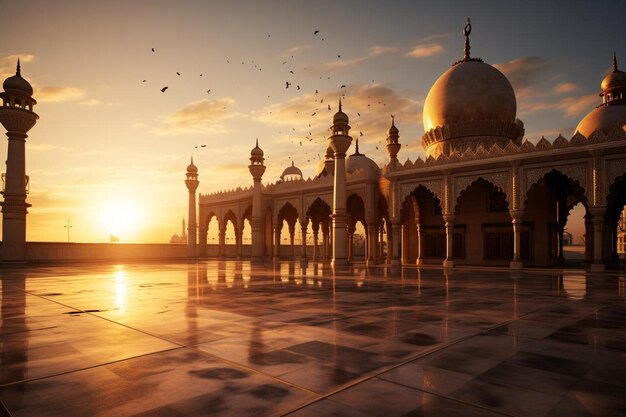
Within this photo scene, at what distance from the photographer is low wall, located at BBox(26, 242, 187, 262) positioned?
29000mm

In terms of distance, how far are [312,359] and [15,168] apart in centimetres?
2713

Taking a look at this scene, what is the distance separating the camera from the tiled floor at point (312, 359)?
306 cm

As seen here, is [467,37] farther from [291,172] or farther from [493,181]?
[291,172]

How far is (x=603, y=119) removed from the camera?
28.1m

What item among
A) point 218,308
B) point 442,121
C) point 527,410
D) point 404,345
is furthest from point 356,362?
point 442,121

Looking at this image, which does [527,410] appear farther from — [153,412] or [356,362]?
[153,412]

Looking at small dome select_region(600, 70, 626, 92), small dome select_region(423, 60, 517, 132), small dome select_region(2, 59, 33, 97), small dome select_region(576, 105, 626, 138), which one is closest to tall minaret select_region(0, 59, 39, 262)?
small dome select_region(2, 59, 33, 97)

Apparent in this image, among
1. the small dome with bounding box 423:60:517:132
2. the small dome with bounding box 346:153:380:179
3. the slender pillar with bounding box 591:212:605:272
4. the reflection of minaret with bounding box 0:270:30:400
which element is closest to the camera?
the reflection of minaret with bounding box 0:270:30:400

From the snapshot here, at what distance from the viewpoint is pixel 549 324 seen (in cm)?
618

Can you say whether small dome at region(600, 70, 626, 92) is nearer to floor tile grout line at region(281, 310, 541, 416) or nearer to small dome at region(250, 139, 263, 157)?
small dome at region(250, 139, 263, 157)

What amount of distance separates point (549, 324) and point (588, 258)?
24329mm

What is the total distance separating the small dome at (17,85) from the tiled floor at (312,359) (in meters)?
22.2

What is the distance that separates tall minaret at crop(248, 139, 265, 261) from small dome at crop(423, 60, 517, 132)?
13.9 metres

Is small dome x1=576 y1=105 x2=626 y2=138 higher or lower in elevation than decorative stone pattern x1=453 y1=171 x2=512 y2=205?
higher
